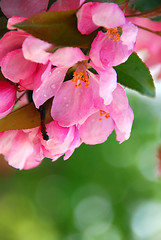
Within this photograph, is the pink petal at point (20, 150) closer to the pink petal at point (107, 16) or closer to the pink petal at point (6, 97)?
the pink petal at point (6, 97)

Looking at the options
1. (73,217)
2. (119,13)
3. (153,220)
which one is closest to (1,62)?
(119,13)

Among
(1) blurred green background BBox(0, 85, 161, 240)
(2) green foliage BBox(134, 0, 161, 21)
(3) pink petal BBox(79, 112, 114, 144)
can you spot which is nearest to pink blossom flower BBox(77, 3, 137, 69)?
(3) pink petal BBox(79, 112, 114, 144)

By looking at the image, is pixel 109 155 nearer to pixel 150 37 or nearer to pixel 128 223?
pixel 128 223

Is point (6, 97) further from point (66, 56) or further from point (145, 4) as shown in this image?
point (145, 4)

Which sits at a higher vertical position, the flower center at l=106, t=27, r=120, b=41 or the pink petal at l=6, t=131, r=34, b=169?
the flower center at l=106, t=27, r=120, b=41

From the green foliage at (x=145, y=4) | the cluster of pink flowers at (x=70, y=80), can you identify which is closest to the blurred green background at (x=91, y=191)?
the green foliage at (x=145, y=4)

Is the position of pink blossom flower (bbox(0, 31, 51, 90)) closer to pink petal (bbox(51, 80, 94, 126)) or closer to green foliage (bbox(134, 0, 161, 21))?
pink petal (bbox(51, 80, 94, 126))
